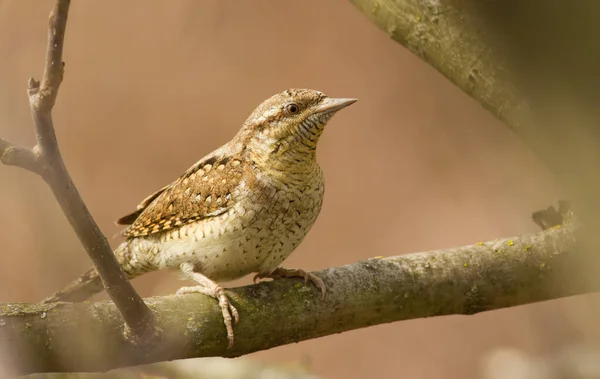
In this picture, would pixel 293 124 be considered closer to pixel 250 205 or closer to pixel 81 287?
pixel 250 205

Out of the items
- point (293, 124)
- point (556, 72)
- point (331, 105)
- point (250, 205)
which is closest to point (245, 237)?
point (250, 205)

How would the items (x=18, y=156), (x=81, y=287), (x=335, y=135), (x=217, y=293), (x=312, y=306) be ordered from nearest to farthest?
(x=18, y=156) < (x=217, y=293) < (x=312, y=306) < (x=81, y=287) < (x=335, y=135)

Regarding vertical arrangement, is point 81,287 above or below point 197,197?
below

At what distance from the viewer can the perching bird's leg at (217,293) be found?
187 cm

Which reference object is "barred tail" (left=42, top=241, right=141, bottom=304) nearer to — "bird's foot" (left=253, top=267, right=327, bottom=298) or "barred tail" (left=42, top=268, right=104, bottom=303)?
"barred tail" (left=42, top=268, right=104, bottom=303)

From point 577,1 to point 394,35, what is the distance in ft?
3.71

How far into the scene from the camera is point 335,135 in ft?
18.0

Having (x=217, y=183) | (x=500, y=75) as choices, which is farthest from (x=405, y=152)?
(x=500, y=75)

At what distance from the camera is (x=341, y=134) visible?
18.0ft

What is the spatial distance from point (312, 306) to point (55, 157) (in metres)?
1.16

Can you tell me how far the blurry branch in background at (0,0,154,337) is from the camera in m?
1.01

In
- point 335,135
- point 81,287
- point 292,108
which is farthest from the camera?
point 335,135

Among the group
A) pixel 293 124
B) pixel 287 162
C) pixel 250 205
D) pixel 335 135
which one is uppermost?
pixel 335 135

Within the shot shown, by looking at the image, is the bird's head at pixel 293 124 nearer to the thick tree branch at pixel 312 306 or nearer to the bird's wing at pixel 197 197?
the bird's wing at pixel 197 197
